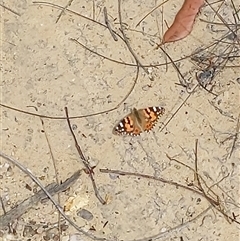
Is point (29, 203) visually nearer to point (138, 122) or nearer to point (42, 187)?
point (42, 187)

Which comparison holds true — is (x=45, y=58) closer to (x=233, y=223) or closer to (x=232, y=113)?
(x=232, y=113)

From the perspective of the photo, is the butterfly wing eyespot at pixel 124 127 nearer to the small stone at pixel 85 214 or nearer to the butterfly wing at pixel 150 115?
the butterfly wing at pixel 150 115

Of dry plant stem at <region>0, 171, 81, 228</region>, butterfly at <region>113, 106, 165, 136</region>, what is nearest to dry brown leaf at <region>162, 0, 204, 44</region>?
butterfly at <region>113, 106, 165, 136</region>

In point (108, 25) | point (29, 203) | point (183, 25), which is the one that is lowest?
point (29, 203)

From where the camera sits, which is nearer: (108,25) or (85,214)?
(85,214)

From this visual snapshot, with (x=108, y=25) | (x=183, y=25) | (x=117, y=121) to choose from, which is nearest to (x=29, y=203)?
(x=117, y=121)

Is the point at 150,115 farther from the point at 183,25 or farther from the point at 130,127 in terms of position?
the point at 183,25

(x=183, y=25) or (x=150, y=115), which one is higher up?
(x=183, y=25)

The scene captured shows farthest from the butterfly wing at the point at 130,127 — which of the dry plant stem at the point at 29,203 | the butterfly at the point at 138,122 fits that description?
the dry plant stem at the point at 29,203
